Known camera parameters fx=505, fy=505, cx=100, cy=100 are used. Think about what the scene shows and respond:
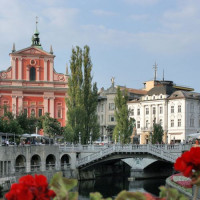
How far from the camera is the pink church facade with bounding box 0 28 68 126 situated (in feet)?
285

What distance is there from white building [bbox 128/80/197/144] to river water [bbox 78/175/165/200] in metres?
25.5

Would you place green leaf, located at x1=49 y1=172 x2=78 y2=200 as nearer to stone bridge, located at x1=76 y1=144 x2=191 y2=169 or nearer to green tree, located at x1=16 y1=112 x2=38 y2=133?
stone bridge, located at x1=76 y1=144 x2=191 y2=169

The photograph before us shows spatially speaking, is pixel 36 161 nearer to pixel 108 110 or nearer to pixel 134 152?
pixel 134 152

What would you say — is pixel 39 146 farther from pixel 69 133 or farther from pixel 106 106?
pixel 106 106

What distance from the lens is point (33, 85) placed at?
3472 inches

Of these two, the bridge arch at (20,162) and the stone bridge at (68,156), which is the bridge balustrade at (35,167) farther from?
the bridge arch at (20,162)

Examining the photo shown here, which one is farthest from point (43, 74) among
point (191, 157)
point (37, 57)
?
point (191, 157)

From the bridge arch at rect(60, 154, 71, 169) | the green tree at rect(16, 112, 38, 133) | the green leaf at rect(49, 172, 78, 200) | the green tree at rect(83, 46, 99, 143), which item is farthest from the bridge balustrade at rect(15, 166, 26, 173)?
the green leaf at rect(49, 172, 78, 200)

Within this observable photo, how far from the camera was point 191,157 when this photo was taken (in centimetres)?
795

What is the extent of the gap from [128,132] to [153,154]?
40.5ft

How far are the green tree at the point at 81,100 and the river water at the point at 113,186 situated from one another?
6.63m

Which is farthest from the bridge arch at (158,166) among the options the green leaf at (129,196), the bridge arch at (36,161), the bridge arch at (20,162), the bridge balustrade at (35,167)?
the green leaf at (129,196)

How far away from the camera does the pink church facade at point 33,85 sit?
86875 millimetres

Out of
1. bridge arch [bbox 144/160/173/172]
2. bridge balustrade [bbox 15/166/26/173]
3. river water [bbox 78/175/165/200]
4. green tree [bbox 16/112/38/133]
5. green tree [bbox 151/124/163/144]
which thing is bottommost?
river water [bbox 78/175/165/200]
